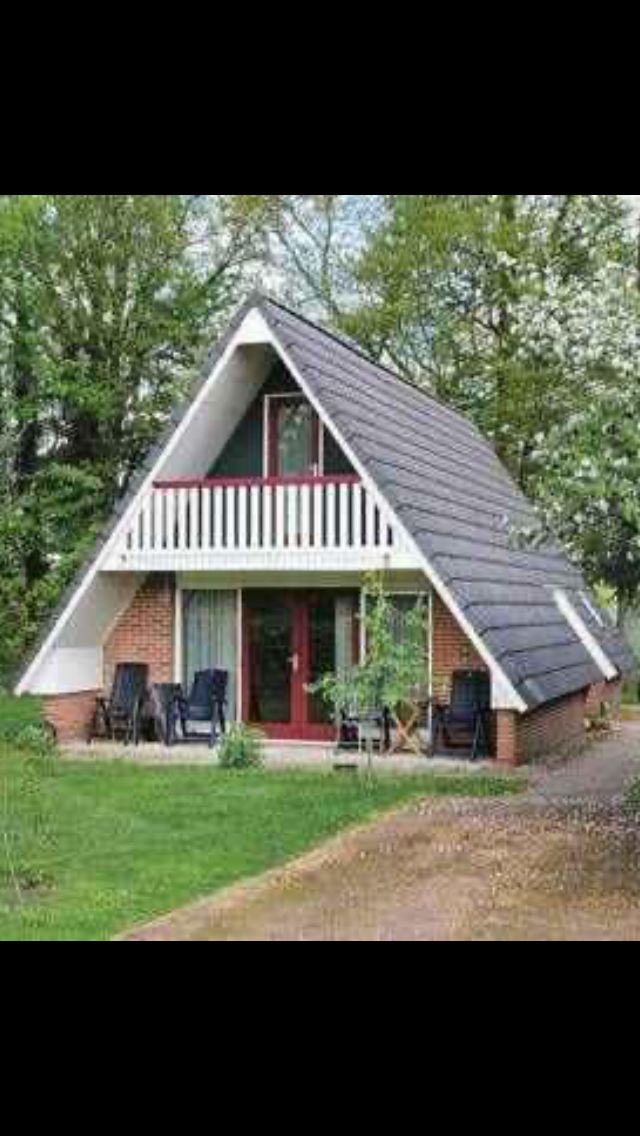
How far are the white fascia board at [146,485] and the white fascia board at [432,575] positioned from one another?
23cm

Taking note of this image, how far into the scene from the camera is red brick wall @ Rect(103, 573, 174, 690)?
64.3ft

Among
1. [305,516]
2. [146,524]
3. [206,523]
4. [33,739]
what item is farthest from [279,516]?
[33,739]

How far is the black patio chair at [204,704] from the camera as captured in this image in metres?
18.7

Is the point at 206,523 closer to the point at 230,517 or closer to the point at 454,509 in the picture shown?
the point at 230,517

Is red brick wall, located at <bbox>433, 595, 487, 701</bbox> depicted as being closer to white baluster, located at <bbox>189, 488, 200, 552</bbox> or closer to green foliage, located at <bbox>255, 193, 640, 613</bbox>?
white baluster, located at <bbox>189, 488, 200, 552</bbox>

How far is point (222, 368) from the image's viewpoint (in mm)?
18125

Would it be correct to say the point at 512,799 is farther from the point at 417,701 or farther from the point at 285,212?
the point at 285,212

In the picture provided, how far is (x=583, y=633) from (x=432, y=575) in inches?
291

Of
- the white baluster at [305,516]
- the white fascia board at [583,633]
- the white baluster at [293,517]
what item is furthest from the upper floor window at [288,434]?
the white fascia board at [583,633]

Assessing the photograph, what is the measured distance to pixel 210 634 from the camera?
771 inches

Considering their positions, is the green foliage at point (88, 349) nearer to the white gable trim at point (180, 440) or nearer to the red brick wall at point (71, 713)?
the red brick wall at point (71, 713)

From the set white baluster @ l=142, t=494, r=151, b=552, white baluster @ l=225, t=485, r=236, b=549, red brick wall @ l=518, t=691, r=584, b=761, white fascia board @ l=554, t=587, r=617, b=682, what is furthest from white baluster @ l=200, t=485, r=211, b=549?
white fascia board @ l=554, t=587, r=617, b=682
